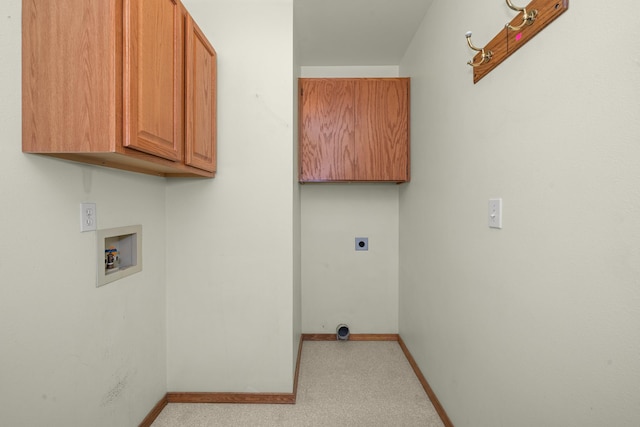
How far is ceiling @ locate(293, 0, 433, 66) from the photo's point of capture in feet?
6.77

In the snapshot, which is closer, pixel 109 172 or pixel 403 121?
pixel 109 172

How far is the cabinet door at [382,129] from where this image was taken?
250cm

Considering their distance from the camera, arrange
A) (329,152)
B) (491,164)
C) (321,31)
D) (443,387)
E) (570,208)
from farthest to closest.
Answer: (329,152)
(321,31)
(443,387)
(491,164)
(570,208)

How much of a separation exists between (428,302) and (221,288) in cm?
134

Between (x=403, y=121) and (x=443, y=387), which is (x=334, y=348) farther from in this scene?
(x=403, y=121)

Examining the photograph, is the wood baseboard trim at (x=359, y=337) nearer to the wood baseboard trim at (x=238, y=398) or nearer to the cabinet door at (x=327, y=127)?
the wood baseboard trim at (x=238, y=398)

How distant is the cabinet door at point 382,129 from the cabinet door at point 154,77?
4.81 feet

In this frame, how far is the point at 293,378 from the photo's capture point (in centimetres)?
198

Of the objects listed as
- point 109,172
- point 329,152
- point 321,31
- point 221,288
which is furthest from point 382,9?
point 221,288

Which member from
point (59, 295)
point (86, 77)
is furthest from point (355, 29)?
point (59, 295)

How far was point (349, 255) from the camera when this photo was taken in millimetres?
2924

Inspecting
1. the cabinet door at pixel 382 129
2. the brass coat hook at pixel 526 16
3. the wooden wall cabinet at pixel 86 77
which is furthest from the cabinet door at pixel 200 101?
the brass coat hook at pixel 526 16

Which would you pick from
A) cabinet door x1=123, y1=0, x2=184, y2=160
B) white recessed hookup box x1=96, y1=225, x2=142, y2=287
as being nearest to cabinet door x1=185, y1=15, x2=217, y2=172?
cabinet door x1=123, y1=0, x2=184, y2=160

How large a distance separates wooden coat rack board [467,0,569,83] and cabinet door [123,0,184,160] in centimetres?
113
